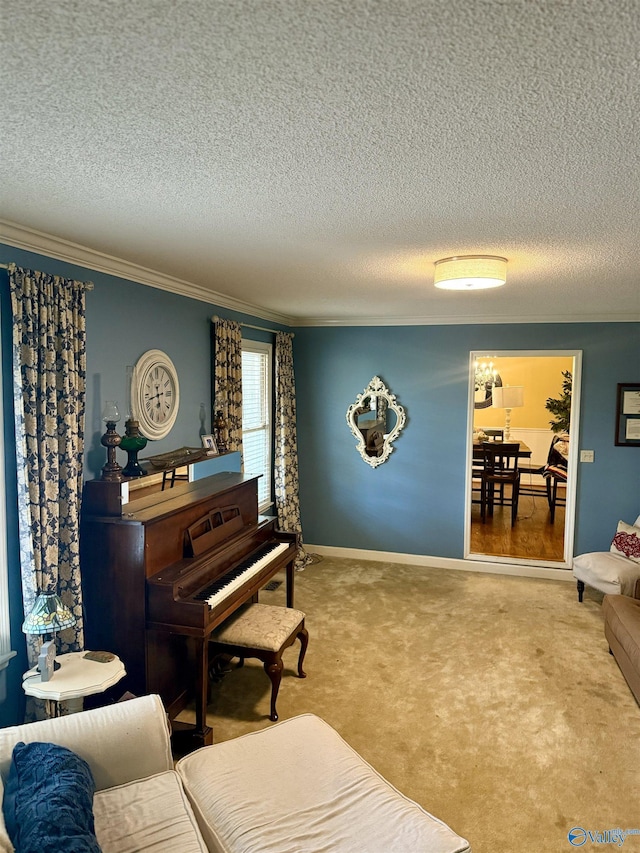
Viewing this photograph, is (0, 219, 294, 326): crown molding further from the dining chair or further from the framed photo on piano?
the dining chair

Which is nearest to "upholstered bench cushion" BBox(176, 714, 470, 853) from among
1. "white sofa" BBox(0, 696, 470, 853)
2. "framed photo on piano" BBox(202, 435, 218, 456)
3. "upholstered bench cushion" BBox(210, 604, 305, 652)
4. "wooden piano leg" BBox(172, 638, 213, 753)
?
"white sofa" BBox(0, 696, 470, 853)

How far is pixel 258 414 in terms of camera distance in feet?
18.0

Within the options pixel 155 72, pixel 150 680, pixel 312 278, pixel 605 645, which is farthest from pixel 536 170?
pixel 605 645

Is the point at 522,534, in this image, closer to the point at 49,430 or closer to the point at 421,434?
the point at 421,434

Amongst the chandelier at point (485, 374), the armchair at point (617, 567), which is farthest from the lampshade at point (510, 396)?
the armchair at point (617, 567)

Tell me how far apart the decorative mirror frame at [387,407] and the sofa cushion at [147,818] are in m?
4.05

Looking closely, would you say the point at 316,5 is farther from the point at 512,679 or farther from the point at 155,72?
the point at 512,679

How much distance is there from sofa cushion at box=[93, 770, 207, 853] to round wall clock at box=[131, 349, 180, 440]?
1.99 m

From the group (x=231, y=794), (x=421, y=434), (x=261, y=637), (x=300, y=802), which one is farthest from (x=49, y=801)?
(x=421, y=434)

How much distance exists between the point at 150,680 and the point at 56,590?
68 centimetres

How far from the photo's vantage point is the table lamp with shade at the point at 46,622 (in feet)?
7.77

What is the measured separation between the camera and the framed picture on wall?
514 cm

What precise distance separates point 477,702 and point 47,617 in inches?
94.8

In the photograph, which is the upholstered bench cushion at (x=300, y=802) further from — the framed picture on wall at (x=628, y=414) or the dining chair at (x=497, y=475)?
the dining chair at (x=497, y=475)
